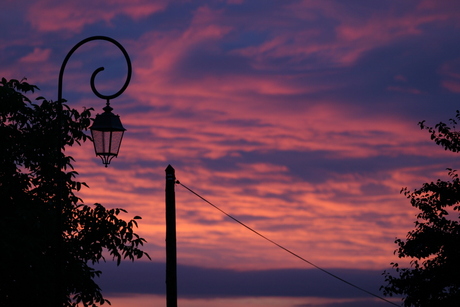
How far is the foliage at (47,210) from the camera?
18.6 m

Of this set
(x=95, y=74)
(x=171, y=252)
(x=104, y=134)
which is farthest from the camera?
(x=171, y=252)

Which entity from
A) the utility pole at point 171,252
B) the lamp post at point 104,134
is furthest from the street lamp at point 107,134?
the utility pole at point 171,252

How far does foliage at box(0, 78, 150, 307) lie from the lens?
61.2 ft

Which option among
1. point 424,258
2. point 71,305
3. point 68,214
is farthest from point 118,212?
point 424,258

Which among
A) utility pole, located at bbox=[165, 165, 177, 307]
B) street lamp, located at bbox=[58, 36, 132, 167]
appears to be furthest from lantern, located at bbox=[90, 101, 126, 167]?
utility pole, located at bbox=[165, 165, 177, 307]

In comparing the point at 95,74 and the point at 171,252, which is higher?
the point at 95,74

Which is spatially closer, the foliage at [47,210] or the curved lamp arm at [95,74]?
the curved lamp arm at [95,74]

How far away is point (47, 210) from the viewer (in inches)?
728

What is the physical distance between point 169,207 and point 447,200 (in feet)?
47.3

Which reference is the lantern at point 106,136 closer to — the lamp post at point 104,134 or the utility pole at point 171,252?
the lamp post at point 104,134

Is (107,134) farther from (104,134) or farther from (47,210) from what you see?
(47,210)

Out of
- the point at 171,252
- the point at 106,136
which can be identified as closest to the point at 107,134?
the point at 106,136

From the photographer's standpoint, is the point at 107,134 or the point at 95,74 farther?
the point at 95,74

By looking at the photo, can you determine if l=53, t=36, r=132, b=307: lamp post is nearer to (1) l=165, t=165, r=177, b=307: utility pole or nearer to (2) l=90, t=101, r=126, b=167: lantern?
(2) l=90, t=101, r=126, b=167: lantern
